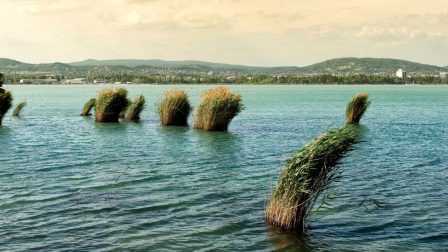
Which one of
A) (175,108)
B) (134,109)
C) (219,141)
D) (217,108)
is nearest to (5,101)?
(134,109)

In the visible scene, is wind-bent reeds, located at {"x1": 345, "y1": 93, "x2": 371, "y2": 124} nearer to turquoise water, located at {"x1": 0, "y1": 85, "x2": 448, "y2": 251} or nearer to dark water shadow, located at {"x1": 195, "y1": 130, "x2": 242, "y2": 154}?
dark water shadow, located at {"x1": 195, "y1": 130, "x2": 242, "y2": 154}

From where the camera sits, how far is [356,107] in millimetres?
47312

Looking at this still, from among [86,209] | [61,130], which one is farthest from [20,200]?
[61,130]

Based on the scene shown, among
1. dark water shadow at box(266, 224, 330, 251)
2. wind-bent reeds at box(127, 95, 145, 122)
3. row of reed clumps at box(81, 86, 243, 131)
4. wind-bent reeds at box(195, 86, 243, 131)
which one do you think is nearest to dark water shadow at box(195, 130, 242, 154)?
wind-bent reeds at box(195, 86, 243, 131)

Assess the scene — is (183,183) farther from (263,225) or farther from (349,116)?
(349,116)

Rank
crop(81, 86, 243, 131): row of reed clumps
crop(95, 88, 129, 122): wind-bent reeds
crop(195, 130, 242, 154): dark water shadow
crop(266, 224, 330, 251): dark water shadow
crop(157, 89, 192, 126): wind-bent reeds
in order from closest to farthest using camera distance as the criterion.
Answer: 1. crop(266, 224, 330, 251): dark water shadow
2. crop(195, 130, 242, 154): dark water shadow
3. crop(81, 86, 243, 131): row of reed clumps
4. crop(157, 89, 192, 126): wind-bent reeds
5. crop(95, 88, 129, 122): wind-bent reeds

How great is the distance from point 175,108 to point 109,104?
663 cm

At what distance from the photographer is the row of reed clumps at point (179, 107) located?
38125 mm

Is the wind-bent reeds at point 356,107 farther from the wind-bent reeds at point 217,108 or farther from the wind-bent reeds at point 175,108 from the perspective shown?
the wind-bent reeds at point 175,108

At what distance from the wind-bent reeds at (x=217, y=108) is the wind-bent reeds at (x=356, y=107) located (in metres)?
11.7

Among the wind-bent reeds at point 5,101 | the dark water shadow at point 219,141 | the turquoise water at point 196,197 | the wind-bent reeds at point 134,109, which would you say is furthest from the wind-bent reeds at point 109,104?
the turquoise water at point 196,197

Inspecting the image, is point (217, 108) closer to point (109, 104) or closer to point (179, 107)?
point (179, 107)

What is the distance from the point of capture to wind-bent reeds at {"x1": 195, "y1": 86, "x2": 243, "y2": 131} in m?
37.9

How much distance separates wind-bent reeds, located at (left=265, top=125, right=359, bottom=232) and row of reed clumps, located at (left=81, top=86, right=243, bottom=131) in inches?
947
